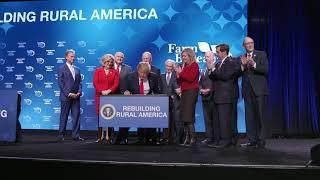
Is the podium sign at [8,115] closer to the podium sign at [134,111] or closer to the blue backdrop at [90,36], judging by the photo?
the podium sign at [134,111]

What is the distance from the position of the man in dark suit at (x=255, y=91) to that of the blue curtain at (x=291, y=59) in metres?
2.75

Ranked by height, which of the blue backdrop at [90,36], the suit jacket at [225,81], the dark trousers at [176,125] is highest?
the blue backdrop at [90,36]

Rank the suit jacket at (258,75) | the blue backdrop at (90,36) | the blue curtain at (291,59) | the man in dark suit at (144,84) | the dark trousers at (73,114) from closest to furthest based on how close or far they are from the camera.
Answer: the suit jacket at (258,75)
the man in dark suit at (144,84)
the dark trousers at (73,114)
the blue curtain at (291,59)
the blue backdrop at (90,36)

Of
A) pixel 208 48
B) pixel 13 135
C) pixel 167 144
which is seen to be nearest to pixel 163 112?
pixel 167 144

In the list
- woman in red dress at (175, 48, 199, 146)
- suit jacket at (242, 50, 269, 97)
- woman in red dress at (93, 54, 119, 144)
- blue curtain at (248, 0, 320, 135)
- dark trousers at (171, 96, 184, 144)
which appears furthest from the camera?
blue curtain at (248, 0, 320, 135)

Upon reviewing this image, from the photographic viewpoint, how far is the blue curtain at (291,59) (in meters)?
8.46

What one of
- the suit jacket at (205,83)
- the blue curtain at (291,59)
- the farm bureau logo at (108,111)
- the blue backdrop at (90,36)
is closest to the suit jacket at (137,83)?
the farm bureau logo at (108,111)

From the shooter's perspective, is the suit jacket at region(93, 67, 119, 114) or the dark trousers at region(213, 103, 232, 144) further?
the suit jacket at region(93, 67, 119, 114)

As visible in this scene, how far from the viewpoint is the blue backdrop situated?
8695mm

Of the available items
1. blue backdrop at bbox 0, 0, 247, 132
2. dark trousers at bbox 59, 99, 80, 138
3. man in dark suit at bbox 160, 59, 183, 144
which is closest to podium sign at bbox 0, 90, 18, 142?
dark trousers at bbox 59, 99, 80, 138

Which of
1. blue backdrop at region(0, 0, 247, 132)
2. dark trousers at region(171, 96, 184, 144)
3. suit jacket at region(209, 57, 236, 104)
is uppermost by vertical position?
blue backdrop at region(0, 0, 247, 132)

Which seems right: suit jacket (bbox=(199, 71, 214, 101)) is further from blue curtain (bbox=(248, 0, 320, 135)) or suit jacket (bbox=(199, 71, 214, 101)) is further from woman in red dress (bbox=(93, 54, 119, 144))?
blue curtain (bbox=(248, 0, 320, 135))

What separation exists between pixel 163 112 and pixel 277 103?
3332mm

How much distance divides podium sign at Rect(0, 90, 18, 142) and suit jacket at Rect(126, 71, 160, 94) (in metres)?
1.68
